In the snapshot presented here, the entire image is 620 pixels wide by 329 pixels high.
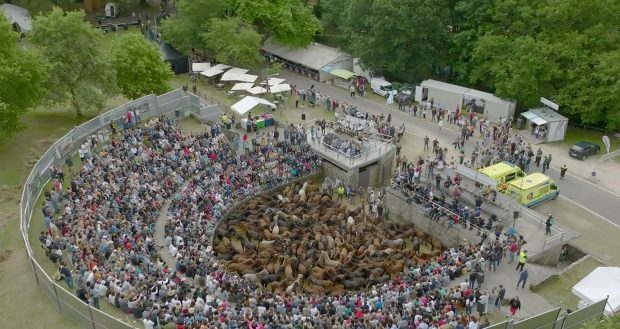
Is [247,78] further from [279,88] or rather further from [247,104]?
[247,104]

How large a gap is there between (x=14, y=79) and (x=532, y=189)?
33.4m

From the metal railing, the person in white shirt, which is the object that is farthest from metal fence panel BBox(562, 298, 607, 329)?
the metal railing

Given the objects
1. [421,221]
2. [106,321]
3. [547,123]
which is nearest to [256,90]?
[421,221]

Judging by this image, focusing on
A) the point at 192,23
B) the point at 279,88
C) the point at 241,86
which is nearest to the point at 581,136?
the point at 279,88

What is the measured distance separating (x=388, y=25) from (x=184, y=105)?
19.3 m

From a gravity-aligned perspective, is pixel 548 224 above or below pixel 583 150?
below

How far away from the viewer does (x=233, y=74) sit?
5594cm

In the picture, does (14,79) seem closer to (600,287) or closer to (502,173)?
(502,173)

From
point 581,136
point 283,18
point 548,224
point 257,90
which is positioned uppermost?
point 283,18

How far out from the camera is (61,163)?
124ft

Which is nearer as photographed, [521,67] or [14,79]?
[14,79]

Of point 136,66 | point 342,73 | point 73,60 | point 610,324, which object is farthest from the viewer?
point 342,73

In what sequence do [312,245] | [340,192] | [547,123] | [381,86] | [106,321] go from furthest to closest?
[381,86], [547,123], [340,192], [312,245], [106,321]

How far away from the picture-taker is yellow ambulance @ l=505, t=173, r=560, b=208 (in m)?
37.2
